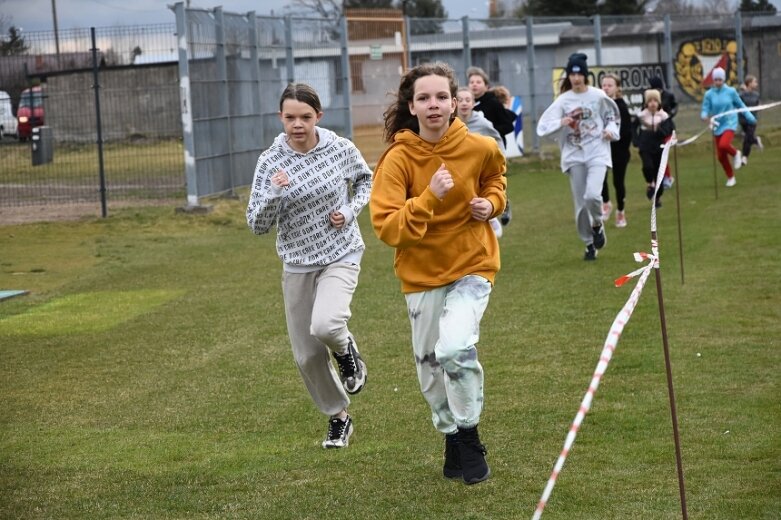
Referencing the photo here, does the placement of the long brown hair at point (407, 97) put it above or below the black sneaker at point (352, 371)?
above

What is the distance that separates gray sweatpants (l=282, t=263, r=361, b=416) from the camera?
682cm

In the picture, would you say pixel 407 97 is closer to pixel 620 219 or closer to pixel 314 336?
pixel 314 336

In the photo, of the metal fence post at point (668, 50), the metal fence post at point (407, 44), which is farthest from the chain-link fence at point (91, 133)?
the metal fence post at point (668, 50)

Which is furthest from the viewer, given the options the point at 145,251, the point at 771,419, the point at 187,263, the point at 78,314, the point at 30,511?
the point at 145,251

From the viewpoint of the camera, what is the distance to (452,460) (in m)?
6.09

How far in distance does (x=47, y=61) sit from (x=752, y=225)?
55.3 ft

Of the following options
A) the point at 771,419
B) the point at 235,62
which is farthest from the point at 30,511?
the point at 235,62

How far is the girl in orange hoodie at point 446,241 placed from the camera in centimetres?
582

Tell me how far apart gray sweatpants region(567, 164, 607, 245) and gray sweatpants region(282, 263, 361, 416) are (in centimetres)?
723

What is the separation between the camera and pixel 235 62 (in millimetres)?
22156

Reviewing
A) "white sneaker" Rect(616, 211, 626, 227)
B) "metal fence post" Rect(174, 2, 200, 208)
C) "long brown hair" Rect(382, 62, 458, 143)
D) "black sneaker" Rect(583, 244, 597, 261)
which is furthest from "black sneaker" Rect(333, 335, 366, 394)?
"metal fence post" Rect(174, 2, 200, 208)

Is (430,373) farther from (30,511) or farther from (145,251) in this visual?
(145,251)

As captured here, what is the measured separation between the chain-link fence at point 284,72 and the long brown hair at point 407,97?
1406cm

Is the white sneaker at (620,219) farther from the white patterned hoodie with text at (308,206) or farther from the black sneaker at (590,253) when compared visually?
the white patterned hoodie with text at (308,206)
